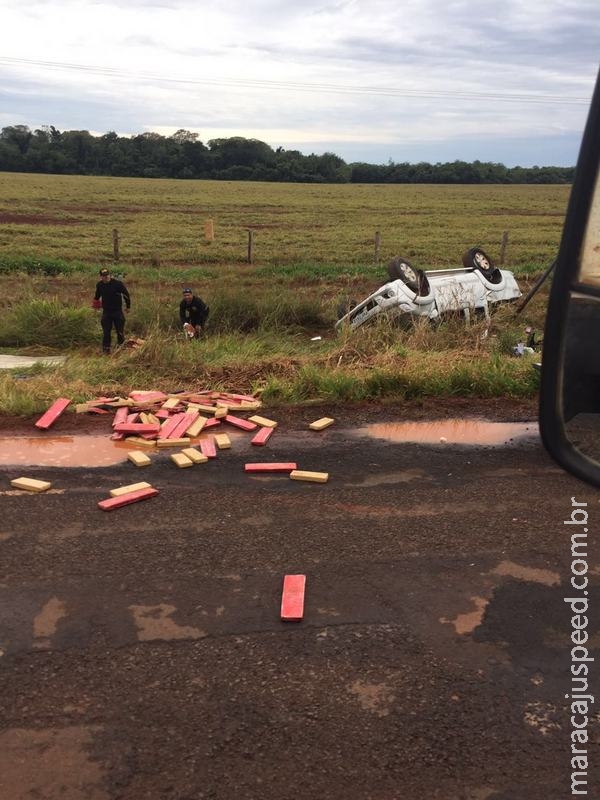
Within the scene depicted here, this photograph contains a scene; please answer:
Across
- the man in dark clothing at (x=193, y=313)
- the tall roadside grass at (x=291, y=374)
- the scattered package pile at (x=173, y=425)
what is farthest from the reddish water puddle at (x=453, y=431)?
the man in dark clothing at (x=193, y=313)

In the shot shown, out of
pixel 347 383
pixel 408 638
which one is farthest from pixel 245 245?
pixel 408 638

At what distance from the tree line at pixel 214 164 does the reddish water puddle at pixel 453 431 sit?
93500 mm

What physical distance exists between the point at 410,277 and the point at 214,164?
94.8 metres

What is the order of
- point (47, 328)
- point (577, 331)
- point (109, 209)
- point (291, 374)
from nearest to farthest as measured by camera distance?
point (577, 331)
point (291, 374)
point (47, 328)
point (109, 209)

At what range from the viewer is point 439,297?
13148mm

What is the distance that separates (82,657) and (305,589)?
5.08 feet

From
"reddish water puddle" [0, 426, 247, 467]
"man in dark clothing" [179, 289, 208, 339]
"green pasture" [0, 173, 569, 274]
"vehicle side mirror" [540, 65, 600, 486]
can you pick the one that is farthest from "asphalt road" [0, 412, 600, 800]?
"green pasture" [0, 173, 569, 274]

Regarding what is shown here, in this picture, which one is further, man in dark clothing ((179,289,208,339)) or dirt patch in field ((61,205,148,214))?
dirt patch in field ((61,205,148,214))

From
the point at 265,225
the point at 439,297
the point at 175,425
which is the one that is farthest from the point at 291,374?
the point at 265,225

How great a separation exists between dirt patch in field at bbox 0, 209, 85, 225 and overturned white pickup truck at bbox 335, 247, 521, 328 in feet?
88.7

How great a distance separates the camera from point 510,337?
1227 cm

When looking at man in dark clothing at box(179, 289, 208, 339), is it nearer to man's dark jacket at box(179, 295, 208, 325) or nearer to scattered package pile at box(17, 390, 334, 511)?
man's dark jacket at box(179, 295, 208, 325)

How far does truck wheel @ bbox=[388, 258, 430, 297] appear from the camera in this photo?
43.3ft

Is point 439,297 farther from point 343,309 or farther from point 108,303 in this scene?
point 108,303
